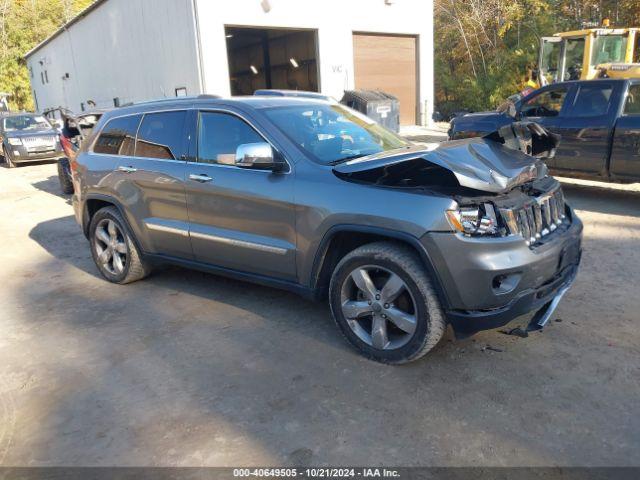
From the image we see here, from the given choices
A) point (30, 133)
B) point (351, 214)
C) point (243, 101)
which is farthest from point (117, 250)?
point (30, 133)

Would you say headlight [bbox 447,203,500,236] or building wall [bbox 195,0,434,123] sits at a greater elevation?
building wall [bbox 195,0,434,123]

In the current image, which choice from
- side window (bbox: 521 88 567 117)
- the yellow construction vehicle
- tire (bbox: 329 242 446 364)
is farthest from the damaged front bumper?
the yellow construction vehicle

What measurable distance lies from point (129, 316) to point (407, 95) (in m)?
17.8

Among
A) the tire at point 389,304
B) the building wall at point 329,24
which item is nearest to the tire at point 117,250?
the tire at point 389,304

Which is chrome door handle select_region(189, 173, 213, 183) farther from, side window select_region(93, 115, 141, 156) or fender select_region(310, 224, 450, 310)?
fender select_region(310, 224, 450, 310)

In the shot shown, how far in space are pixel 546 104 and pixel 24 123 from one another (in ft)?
49.3

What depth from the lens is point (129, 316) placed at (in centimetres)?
471

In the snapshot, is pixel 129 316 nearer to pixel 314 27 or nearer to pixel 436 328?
pixel 436 328

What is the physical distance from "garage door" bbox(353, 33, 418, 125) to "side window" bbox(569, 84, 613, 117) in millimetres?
11682

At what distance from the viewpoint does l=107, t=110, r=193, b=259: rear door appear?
4.65 meters

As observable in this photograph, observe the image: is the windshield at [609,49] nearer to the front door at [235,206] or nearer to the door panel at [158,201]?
the front door at [235,206]

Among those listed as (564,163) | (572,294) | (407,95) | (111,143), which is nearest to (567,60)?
(407,95)

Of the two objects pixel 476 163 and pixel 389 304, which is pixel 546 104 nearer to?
pixel 476 163

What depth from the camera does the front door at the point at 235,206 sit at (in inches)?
157
